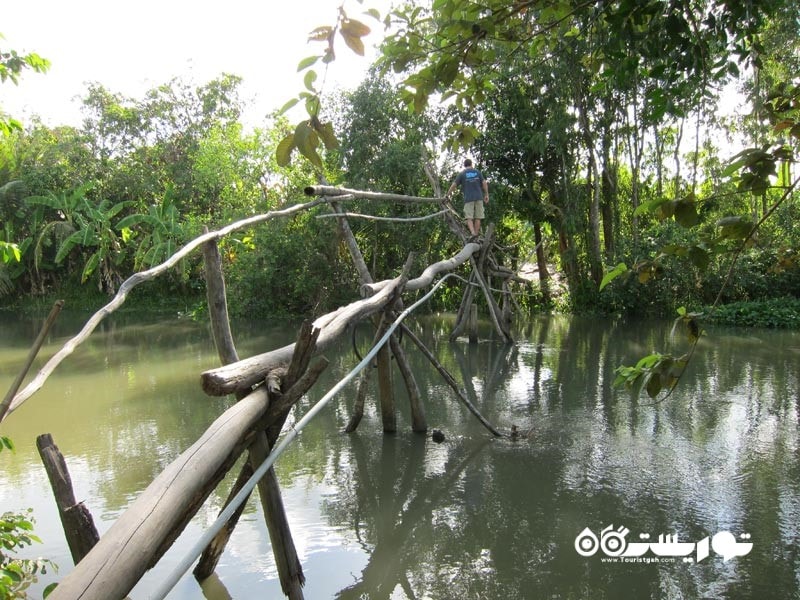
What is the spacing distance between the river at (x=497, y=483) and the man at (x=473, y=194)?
2.08 metres

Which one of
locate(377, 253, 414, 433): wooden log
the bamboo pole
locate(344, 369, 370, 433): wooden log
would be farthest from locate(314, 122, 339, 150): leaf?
locate(344, 369, 370, 433): wooden log

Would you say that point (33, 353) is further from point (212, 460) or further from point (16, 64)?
point (16, 64)

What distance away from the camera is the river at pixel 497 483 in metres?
3.53

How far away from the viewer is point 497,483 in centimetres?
477

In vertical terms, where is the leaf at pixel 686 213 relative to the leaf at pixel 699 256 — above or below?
above

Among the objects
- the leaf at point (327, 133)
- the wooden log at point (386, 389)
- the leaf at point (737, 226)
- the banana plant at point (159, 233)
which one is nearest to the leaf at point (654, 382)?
the leaf at point (737, 226)

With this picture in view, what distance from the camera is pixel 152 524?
1459mm

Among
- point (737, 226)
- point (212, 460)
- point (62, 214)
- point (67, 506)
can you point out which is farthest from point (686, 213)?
point (62, 214)

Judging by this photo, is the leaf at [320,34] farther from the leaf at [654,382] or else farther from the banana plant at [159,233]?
the banana plant at [159,233]

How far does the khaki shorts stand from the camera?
9.55m

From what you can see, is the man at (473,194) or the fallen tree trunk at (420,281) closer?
the fallen tree trunk at (420,281)

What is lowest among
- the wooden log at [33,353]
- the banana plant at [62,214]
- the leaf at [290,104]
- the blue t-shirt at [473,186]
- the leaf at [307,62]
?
the wooden log at [33,353]

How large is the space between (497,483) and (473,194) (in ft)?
17.8

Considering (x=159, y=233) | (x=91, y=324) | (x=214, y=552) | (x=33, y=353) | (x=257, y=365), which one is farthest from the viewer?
(x=159, y=233)
